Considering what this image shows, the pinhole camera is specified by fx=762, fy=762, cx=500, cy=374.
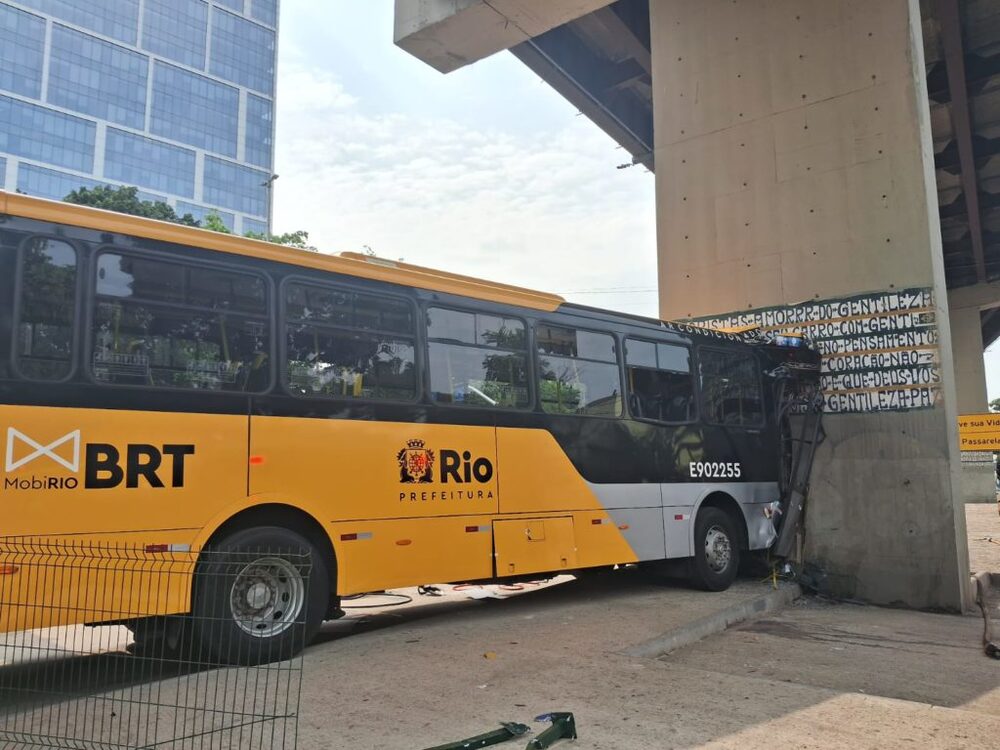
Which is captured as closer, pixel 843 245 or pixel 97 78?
pixel 843 245

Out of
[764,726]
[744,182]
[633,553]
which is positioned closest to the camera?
[764,726]

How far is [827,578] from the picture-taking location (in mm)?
10492

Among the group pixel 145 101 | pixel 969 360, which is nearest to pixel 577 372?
pixel 969 360

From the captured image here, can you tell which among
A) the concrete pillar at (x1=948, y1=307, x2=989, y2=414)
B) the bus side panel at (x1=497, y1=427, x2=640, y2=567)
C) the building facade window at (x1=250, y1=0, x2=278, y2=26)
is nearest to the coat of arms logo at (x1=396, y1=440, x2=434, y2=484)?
the bus side panel at (x1=497, y1=427, x2=640, y2=567)

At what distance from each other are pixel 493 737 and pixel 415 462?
3119 millimetres

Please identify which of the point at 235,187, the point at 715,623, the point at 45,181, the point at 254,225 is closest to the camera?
the point at 715,623

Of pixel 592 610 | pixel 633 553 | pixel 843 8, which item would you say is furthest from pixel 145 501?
pixel 843 8

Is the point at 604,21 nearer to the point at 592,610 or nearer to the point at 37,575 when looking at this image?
the point at 592,610

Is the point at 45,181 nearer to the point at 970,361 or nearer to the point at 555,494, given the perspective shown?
the point at 970,361

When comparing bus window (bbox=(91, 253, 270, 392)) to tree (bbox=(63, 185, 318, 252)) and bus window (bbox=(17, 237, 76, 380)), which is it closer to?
bus window (bbox=(17, 237, 76, 380))

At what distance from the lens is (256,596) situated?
5.71 meters

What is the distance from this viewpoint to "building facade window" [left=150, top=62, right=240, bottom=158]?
308 feet

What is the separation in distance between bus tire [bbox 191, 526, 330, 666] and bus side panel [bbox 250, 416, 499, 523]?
0.38 m

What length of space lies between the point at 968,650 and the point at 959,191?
73.1ft
